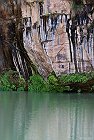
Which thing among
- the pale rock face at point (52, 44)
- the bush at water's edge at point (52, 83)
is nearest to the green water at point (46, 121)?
the bush at water's edge at point (52, 83)

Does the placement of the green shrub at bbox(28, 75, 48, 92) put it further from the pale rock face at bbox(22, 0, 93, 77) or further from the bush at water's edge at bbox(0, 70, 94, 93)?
the pale rock face at bbox(22, 0, 93, 77)

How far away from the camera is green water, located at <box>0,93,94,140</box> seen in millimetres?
7637

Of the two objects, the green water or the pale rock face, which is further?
the pale rock face

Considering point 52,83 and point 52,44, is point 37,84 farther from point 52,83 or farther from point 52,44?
point 52,44

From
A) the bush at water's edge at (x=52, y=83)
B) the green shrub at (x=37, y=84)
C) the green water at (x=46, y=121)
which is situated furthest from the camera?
the green shrub at (x=37, y=84)

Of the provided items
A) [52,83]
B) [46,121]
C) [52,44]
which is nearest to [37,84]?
[52,83]

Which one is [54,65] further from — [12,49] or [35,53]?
[12,49]

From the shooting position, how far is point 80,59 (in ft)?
A: 56.3

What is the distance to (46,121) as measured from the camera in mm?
9250

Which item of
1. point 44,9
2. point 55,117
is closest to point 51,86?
point 44,9

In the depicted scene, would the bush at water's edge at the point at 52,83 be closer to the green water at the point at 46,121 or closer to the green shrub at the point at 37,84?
the green shrub at the point at 37,84

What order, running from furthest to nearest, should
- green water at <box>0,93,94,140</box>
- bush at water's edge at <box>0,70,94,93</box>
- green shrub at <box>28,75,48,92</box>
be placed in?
green shrub at <box>28,75,48,92</box>, bush at water's edge at <box>0,70,94,93</box>, green water at <box>0,93,94,140</box>

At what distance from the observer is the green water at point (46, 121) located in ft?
25.1

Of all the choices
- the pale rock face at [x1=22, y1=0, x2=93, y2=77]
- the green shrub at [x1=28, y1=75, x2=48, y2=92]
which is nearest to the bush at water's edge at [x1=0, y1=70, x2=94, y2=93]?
the green shrub at [x1=28, y1=75, x2=48, y2=92]
